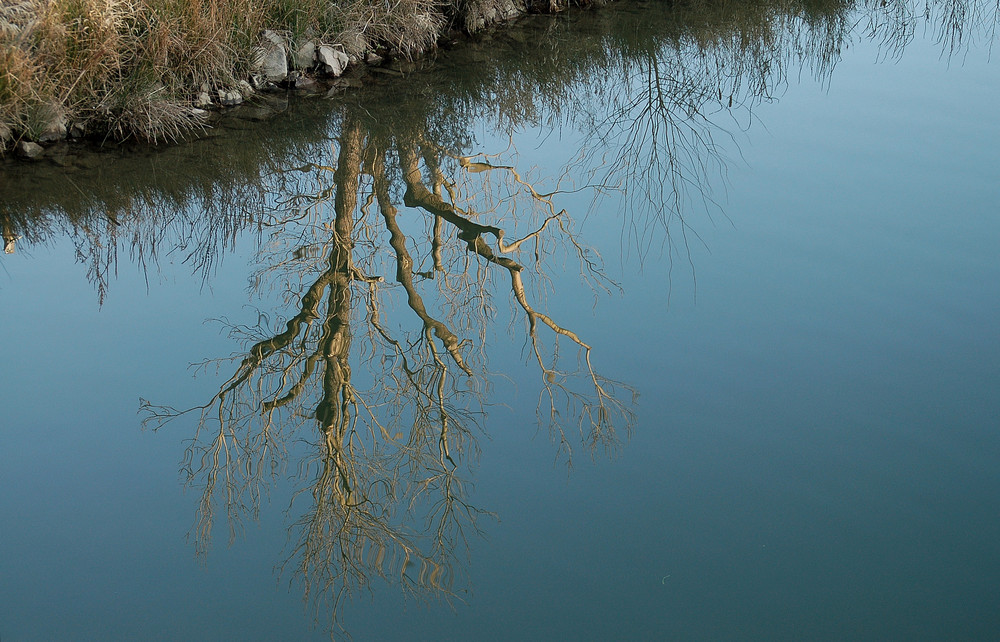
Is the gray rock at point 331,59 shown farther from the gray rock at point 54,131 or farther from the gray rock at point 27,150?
the gray rock at point 27,150

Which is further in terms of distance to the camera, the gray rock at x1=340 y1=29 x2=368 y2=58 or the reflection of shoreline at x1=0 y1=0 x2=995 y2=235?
the gray rock at x1=340 y1=29 x2=368 y2=58

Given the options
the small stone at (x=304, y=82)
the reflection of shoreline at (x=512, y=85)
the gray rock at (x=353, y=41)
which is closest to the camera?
the reflection of shoreline at (x=512, y=85)

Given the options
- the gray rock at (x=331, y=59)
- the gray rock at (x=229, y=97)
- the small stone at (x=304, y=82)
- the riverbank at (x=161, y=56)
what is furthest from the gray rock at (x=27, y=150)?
the gray rock at (x=331, y=59)

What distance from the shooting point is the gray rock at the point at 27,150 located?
5.15m

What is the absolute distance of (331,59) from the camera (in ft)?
20.5

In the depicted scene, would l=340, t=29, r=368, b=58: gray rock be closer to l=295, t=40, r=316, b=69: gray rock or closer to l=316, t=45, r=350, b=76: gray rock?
l=316, t=45, r=350, b=76: gray rock

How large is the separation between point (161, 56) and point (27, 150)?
88 centimetres

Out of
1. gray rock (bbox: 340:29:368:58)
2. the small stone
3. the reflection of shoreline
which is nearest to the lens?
the reflection of shoreline

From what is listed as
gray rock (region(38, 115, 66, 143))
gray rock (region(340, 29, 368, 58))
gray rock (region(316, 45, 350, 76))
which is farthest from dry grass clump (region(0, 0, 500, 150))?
gray rock (region(340, 29, 368, 58))

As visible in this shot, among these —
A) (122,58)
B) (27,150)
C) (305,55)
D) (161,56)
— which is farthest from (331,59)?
(27,150)

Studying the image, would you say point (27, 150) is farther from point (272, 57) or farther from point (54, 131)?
point (272, 57)

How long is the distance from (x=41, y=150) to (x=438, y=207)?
2.12 meters

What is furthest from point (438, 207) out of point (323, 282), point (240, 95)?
point (240, 95)

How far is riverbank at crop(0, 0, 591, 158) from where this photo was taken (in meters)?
5.18
